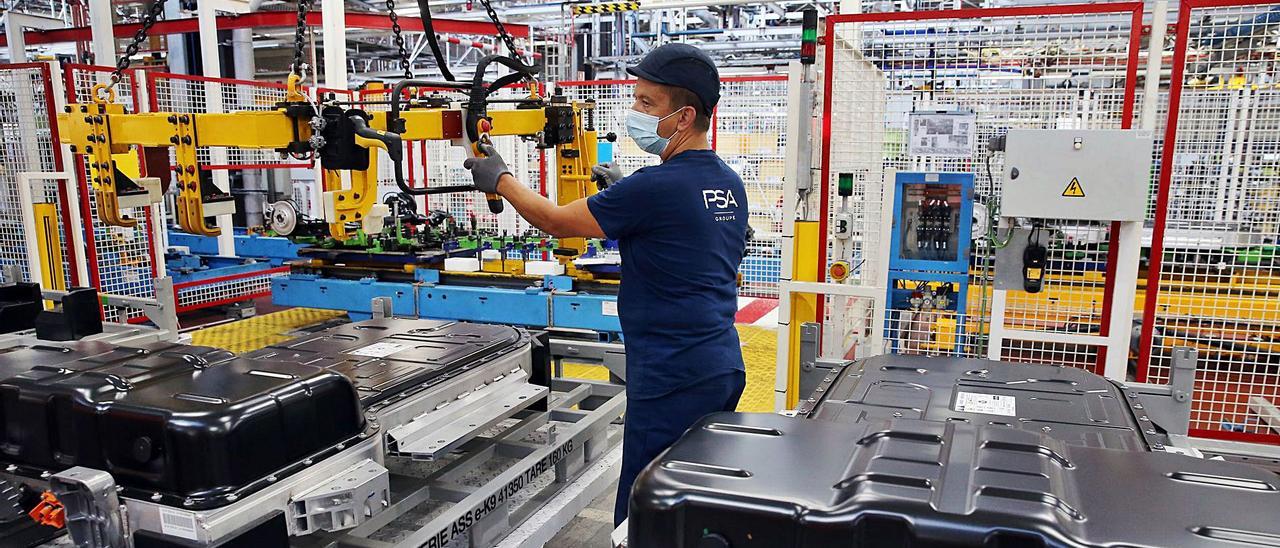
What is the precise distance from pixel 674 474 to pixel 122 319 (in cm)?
641

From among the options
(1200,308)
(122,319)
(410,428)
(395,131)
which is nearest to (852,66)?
(1200,308)

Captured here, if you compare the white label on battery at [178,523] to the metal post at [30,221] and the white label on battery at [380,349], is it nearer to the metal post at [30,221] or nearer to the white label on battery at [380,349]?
the white label on battery at [380,349]

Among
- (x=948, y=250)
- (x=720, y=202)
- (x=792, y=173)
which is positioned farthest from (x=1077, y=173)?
(x=720, y=202)

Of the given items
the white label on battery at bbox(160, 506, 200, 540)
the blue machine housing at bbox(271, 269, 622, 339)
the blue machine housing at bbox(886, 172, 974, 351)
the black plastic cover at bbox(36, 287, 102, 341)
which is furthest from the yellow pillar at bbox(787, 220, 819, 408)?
the black plastic cover at bbox(36, 287, 102, 341)

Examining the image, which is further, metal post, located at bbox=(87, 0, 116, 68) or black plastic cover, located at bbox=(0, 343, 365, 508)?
metal post, located at bbox=(87, 0, 116, 68)

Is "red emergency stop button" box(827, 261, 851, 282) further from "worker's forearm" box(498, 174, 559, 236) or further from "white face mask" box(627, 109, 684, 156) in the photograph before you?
"worker's forearm" box(498, 174, 559, 236)

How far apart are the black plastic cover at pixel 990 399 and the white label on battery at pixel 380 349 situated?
1962 mm

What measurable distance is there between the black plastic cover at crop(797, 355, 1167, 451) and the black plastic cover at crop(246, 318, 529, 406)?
1.62 meters

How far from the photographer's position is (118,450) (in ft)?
7.82

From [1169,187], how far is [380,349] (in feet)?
12.5

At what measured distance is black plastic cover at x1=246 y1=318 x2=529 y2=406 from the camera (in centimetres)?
326

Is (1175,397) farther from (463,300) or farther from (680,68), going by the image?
(463,300)

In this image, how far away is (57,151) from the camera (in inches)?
243

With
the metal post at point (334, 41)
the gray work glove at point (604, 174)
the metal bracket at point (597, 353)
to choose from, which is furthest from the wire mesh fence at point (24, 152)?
the gray work glove at point (604, 174)
